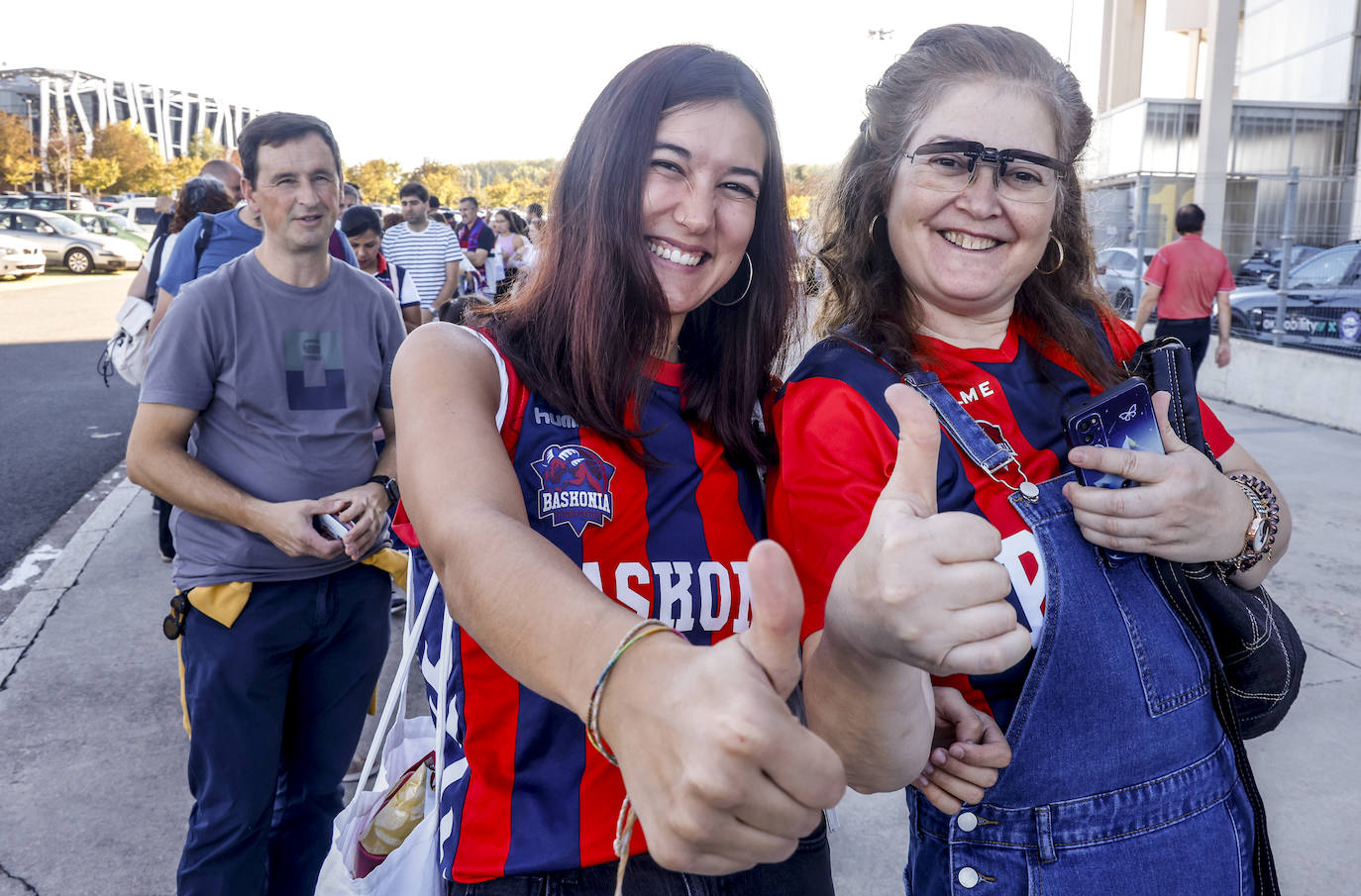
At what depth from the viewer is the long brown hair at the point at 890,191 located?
1514 millimetres

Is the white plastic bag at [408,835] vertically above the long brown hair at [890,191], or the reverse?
the long brown hair at [890,191]

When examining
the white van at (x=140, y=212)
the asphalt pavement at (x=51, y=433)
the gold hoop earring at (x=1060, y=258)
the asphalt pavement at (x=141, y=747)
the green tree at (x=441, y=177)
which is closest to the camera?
the gold hoop earring at (x=1060, y=258)

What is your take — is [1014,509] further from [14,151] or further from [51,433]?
[14,151]

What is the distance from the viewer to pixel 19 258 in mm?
21781

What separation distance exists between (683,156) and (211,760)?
1823mm

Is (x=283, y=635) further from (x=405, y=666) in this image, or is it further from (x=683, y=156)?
(x=683, y=156)

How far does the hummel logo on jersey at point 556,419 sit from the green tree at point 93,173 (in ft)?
172

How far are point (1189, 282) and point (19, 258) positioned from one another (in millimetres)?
23686

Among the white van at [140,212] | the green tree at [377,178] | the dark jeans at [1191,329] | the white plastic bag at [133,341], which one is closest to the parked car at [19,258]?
the white van at [140,212]

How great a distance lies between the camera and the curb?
14.3 ft

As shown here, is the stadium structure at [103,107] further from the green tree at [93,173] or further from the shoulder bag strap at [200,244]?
the shoulder bag strap at [200,244]

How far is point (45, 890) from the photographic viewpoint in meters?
2.80

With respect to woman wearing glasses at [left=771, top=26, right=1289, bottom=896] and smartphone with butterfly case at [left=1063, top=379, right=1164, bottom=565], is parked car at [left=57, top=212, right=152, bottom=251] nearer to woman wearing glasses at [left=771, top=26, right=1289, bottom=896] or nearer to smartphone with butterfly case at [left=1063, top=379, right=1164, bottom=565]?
woman wearing glasses at [left=771, top=26, right=1289, bottom=896]

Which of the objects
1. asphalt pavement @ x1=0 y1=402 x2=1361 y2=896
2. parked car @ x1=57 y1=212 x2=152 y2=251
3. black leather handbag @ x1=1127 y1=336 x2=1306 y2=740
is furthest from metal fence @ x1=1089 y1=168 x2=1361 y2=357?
parked car @ x1=57 y1=212 x2=152 y2=251
